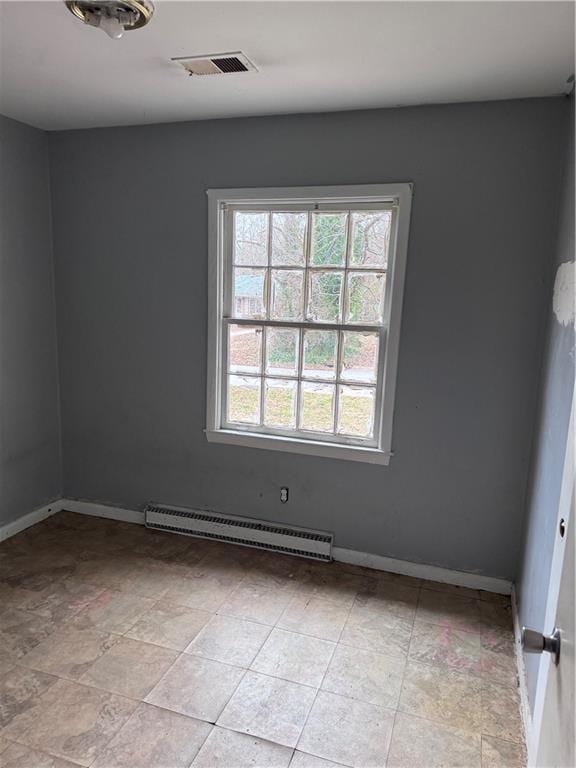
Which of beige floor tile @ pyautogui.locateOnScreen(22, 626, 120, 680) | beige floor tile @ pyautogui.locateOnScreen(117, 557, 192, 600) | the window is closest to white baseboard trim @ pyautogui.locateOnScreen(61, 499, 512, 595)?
the window

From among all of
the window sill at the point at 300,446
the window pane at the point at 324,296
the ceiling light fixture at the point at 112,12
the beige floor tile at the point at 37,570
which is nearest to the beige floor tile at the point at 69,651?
the beige floor tile at the point at 37,570

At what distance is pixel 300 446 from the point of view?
2.82 meters

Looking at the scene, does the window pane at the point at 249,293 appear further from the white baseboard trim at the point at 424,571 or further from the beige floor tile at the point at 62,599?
the beige floor tile at the point at 62,599

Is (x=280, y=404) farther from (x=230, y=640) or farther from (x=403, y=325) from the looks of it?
(x=230, y=640)

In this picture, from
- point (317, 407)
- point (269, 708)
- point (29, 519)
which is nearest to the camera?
point (269, 708)

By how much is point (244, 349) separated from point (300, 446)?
0.68 m

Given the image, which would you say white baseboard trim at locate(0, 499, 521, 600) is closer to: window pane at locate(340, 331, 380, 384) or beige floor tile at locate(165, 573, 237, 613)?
beige floor tile at locate(165, 573, 237, 613)

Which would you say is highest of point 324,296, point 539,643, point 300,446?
point 324,296

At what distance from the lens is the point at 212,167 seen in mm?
2748

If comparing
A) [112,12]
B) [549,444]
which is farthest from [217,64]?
[549,444]

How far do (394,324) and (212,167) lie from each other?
1.37 meters

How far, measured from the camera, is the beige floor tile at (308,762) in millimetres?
1595

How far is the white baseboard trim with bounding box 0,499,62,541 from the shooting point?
9.79 ft

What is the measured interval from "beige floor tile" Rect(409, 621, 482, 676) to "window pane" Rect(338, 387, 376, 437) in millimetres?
1020
